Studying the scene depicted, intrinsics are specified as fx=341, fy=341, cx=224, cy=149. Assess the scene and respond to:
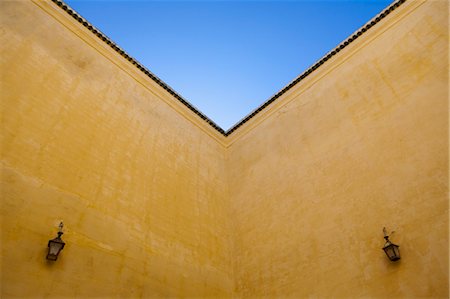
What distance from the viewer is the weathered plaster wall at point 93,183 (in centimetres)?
426

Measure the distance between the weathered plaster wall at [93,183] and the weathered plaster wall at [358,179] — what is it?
41.7 inches

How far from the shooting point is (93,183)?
525 cm

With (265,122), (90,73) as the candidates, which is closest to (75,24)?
(90,73)

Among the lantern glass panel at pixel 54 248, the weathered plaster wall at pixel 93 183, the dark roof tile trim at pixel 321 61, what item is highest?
the dark roof tile trim at pixel 321 61

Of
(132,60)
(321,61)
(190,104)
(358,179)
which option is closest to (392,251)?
(358,179)

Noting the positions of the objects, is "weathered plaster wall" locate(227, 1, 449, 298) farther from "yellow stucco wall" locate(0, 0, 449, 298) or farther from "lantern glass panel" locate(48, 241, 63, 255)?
"lantern glass panel" locate(48, 241, 63, 255)

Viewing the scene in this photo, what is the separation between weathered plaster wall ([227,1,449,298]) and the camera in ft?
15.3

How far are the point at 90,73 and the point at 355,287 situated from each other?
5.90 m

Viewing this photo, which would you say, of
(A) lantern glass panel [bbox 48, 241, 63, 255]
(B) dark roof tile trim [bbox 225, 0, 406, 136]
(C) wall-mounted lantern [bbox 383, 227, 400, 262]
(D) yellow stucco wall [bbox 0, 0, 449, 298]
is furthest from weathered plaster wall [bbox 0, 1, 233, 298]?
(C) wall-mounted lantern [bbox 383, 227, 400, 262]

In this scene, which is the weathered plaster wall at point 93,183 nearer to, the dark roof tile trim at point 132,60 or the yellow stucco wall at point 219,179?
the yellow stucco wall at point 219,179

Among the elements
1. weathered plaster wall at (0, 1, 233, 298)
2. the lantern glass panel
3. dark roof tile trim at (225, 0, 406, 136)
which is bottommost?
the lantern glass panel

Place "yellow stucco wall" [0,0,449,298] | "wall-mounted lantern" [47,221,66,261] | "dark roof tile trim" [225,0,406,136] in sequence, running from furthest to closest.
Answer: "dark roof tile trim" [225,0,406,136], "yellow stucco wall" [0,0,449,298], "wall-mounted lantern" [47,221,66,261]

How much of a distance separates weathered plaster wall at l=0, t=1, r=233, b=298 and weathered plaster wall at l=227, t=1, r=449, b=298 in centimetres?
106

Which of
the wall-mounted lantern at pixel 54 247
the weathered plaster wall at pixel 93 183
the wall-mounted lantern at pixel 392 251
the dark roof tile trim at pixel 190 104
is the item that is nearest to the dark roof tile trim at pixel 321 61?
the dark roof tile trim at pixel 190 104
